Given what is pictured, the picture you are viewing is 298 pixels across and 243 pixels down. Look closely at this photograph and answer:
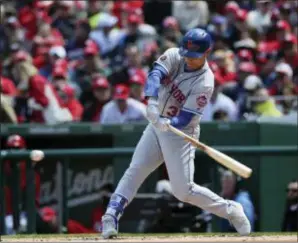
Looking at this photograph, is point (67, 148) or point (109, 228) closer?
point (109, 228)

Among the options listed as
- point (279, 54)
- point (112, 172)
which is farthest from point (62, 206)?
point (279, 54)

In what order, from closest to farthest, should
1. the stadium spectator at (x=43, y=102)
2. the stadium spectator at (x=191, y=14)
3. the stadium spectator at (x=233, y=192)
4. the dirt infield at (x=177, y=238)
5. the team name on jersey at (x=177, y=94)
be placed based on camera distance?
the dirt infield at (x=177, y=238) < the team name on jersey at (x=177, y=94) < the stadium spectator at (x=233, y=192) < the stadium spectator at (x=43, y=102) < the stadium spectator at (x=191, y=14)

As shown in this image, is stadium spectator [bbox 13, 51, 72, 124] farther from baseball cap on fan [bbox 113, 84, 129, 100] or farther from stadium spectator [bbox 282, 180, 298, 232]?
stadium spectator [bbox 282, 180, 298, 232]

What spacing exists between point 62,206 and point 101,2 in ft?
17.6

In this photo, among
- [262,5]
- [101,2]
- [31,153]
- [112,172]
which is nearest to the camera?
[31,153]

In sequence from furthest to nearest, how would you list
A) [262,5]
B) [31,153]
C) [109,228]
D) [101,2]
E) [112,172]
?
[101,2], [262,5], [112,172], [31,153], [109,228]

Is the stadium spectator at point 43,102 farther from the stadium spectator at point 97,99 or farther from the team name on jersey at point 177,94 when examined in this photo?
the team name on jersey at point 177,94

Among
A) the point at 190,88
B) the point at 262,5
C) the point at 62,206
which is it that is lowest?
the point at 62,206

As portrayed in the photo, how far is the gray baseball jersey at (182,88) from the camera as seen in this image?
8367mm

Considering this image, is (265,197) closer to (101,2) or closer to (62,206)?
(62,206)

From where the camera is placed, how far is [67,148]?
1173cm

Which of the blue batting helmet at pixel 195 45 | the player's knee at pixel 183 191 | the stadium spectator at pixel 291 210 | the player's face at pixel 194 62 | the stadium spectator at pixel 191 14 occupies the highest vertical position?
the stadium spectator at pixel 191 14

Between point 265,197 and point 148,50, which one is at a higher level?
point 148,50

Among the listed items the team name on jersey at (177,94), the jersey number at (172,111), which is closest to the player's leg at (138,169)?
the jersey number at (172,111)
